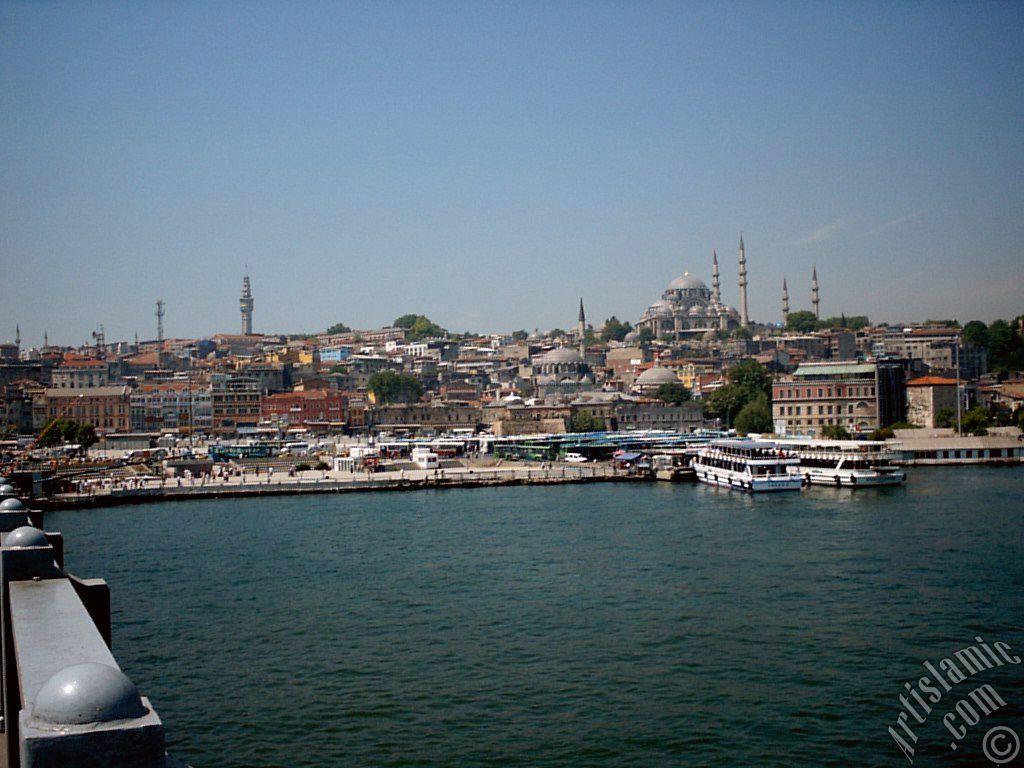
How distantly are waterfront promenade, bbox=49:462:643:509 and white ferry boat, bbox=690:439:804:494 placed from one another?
1.80 metres

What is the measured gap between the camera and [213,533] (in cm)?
1499

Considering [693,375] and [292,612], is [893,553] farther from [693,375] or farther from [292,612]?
[693,375]

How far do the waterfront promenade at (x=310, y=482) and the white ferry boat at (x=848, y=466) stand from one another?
3.90 m

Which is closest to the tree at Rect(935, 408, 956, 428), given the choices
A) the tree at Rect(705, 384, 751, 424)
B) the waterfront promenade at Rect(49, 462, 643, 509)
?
the tree at Rect(705, 384, 751, 424)

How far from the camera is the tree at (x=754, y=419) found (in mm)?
32969

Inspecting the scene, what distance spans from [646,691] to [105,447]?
93.8 ft

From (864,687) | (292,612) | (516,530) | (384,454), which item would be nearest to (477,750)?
(864,687)

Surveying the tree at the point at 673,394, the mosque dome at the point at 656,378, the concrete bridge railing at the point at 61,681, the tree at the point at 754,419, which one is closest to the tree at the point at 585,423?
the tree at the point at 673,394

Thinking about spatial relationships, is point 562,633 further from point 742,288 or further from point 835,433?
point 742,288

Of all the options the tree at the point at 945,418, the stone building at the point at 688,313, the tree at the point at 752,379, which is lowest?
the tree at the point at 945,418

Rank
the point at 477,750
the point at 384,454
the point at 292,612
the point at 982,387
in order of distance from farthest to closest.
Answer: the point at 982,387 < the point at 384,454 < the point at 292,612 < the point at 477,750

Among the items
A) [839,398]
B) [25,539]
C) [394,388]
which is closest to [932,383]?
[839,398]

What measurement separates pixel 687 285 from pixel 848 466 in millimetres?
56749

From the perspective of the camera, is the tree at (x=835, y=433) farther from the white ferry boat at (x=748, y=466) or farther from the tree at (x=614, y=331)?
the tree at (x=614, y=331)
